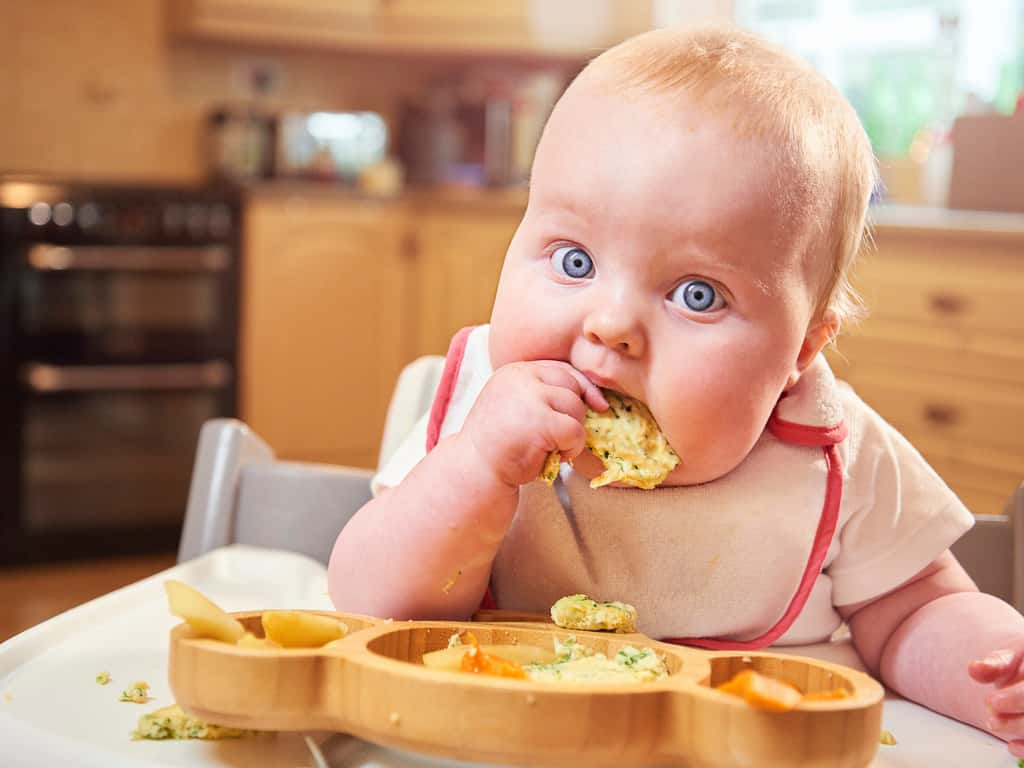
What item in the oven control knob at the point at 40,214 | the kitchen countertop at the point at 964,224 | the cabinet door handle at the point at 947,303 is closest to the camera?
the kitchen countertop at the point at 964,224

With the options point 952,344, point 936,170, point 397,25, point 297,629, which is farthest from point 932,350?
point 297,629

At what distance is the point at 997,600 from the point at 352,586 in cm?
38

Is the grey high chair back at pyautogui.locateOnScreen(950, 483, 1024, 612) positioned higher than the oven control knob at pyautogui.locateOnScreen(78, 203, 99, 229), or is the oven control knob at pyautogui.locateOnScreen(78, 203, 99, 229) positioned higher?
the oven control knob at pyautogui.locateOnScreen(78, 203, 99, 229)

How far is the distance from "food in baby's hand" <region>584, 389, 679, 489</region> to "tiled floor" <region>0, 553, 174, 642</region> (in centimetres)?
221

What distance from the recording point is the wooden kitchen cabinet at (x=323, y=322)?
3.40 meters

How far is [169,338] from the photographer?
3.29 m

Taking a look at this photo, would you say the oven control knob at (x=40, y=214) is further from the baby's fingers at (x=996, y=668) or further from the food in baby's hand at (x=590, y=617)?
the baby's fingers at (x=996, y=668)

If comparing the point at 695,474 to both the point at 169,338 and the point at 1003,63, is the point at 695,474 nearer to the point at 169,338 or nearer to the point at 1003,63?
the point at 169,338

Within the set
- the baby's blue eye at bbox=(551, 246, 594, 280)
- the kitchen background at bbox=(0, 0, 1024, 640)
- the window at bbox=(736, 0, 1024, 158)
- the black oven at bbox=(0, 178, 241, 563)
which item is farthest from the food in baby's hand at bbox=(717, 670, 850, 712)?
the window at bbox=(736, 0, 1024, 158)

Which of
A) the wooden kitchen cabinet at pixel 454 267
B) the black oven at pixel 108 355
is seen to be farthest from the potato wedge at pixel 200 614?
the wooden kitchen cabinet at pixel 454 267

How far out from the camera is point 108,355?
3.20 metres

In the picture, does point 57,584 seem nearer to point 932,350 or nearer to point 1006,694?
point 932,350

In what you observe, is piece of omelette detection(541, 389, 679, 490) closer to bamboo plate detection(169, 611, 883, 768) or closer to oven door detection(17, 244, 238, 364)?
bamboo plate detection(169, 611, 883, 768)

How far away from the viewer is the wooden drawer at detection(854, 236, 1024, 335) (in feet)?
7.77
